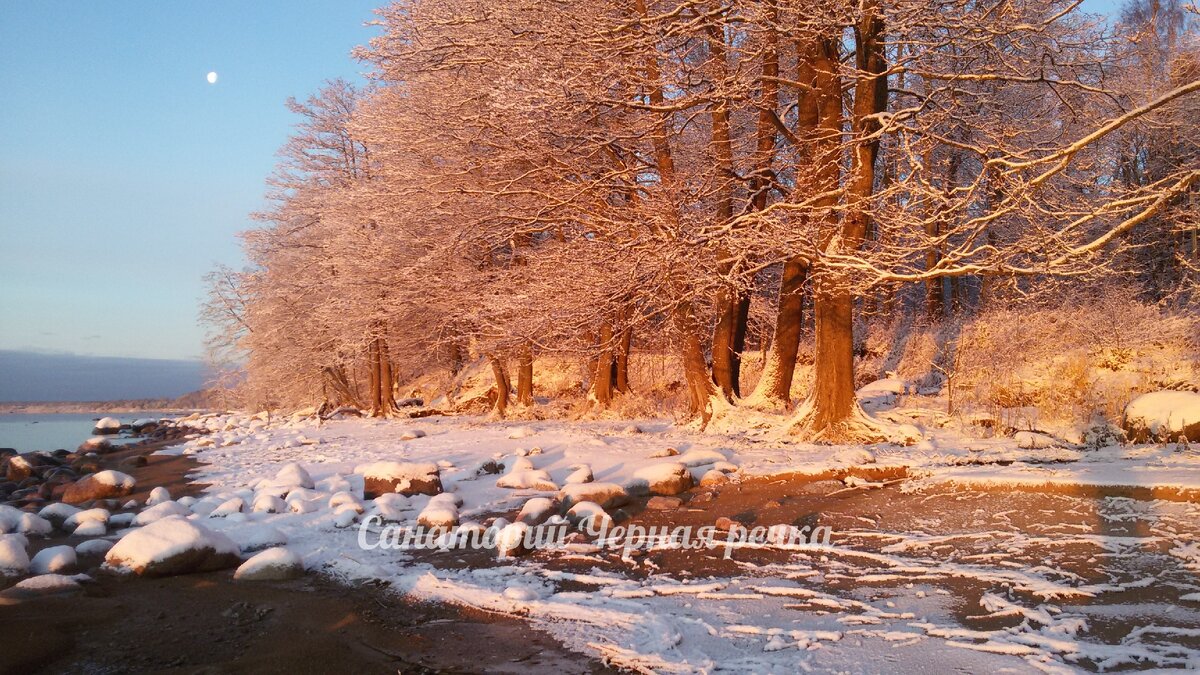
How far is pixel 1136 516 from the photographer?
639 cm

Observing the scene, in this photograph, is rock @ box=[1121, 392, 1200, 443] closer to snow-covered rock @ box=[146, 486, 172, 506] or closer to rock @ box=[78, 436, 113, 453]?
snow-covered rock @ box=[146, 486, 172, 506]

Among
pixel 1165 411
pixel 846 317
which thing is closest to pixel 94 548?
pixel 846 317

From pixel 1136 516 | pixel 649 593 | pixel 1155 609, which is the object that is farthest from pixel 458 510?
pixel 1136 516

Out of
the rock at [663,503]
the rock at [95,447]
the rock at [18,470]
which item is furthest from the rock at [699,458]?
the rock at [95,447]

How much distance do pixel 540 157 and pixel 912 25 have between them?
20.2 ft

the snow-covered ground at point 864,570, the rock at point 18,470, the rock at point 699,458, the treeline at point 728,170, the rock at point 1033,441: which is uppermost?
the treeline at point 728,170

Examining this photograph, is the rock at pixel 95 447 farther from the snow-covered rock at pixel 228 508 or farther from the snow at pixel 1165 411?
the snow at pixel 1165 411

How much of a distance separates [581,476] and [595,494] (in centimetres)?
77

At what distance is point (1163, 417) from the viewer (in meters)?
8.88

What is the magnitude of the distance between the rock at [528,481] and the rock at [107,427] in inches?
868

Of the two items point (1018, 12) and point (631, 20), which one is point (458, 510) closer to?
point (631, 20)

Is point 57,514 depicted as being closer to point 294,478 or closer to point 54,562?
point 294,478

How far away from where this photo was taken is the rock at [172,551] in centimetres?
558

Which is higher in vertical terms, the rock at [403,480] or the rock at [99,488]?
the rock at [403,480]
